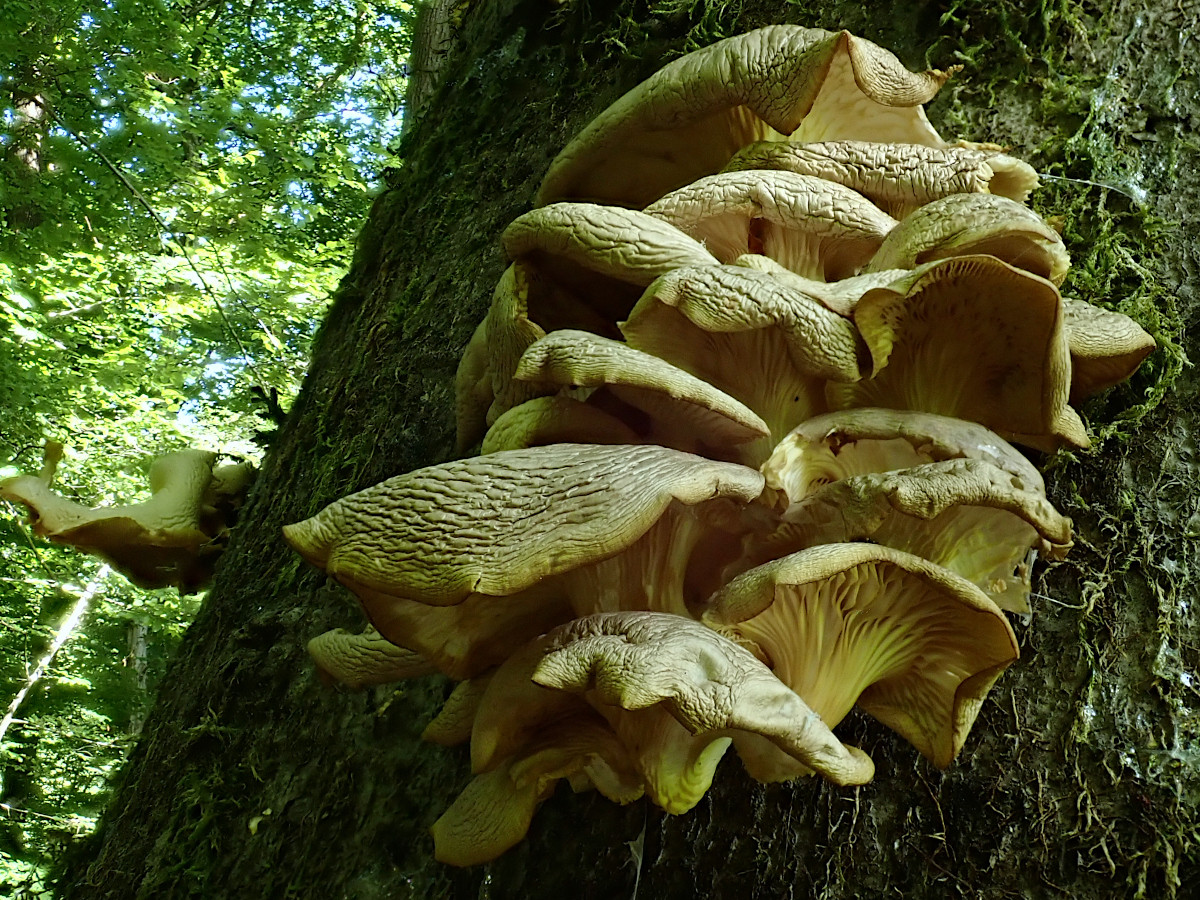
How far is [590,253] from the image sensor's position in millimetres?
1597

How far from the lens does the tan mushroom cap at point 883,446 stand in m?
1.36

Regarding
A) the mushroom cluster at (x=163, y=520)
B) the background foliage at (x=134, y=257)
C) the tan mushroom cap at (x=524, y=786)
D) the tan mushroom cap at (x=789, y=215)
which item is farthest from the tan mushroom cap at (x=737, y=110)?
the background foliage at (x=134, y=257)

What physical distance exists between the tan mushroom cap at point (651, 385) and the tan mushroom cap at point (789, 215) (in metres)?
0.42

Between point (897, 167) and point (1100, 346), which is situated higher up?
point (897, 167)

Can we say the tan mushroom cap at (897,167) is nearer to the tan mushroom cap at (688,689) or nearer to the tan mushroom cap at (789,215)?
the tan mushroom cap at (789,215)

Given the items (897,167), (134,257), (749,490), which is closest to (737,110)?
(897,167)

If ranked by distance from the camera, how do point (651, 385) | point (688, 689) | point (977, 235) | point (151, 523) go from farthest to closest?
point (151, 523)
point (977, 235)
point (651, 385)
point (688, 689)

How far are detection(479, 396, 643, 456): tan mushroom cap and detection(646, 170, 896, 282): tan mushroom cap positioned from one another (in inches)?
18.2

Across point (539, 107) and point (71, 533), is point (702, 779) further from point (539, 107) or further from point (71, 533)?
point (71, 533)

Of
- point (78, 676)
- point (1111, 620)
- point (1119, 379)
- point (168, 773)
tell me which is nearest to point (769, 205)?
point (1119, 379)

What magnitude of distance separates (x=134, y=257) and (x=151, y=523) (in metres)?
7.56

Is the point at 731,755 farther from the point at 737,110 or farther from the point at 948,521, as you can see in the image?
the point at 737,110

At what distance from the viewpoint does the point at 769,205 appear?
1643 mm

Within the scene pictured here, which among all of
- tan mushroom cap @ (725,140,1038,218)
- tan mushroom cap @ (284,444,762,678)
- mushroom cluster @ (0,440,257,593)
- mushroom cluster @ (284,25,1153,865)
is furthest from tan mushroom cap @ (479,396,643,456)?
mushroom cluster @ (0,440,257,593)
